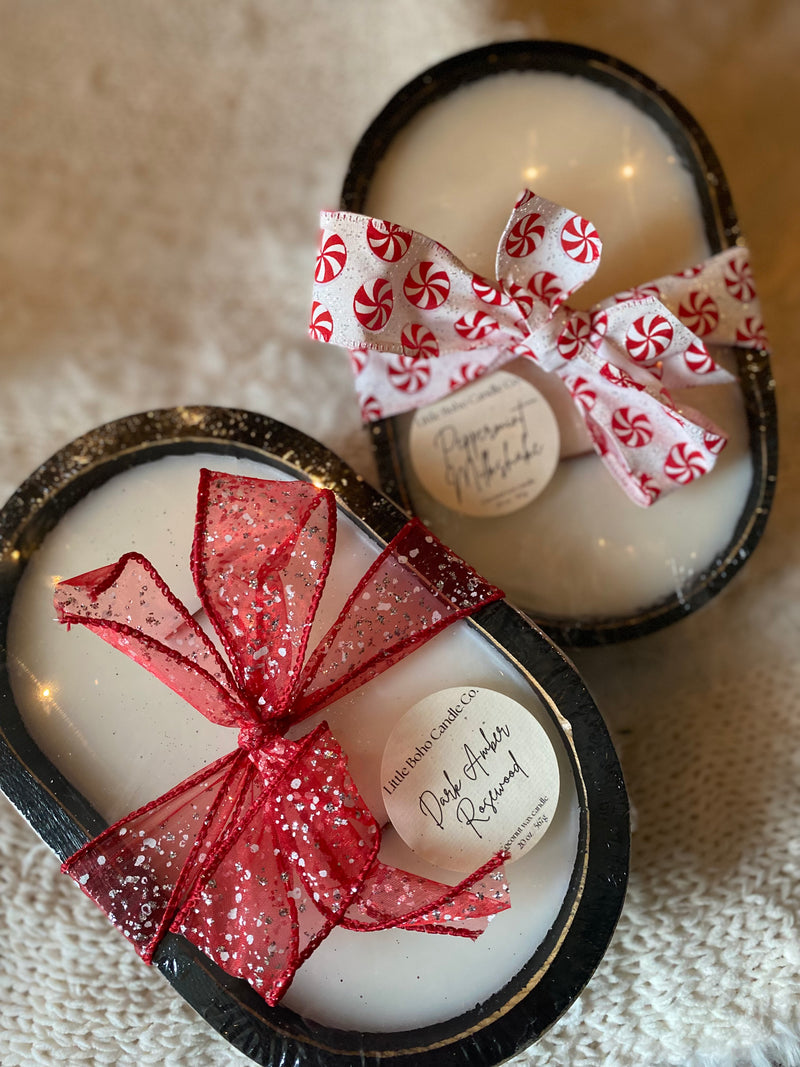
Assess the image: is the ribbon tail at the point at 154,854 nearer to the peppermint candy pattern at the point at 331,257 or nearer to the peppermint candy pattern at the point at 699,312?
the peppermint candy pattern at the point at 331,257

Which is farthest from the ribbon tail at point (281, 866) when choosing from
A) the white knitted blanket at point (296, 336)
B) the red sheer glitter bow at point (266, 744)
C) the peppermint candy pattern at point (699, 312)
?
the peppermint candy pattern at point (699, 312)

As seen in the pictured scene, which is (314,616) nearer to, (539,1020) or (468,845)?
(468,845)

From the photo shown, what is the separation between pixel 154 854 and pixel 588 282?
1.65 ft

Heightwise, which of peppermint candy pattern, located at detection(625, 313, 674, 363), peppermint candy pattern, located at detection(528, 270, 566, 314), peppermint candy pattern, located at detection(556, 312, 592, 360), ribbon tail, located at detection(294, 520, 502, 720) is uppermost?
peppermint candy pattern, located at detection(528, 270, 566, 314)

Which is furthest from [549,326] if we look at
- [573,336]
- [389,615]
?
[389,615]

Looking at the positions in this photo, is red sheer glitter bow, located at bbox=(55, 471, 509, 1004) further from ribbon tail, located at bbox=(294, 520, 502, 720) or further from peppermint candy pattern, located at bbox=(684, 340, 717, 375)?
peppermint candy pattern, located at bbox=(684, 340, 717, 375)

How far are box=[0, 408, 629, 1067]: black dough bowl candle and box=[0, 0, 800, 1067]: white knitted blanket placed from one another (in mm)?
127

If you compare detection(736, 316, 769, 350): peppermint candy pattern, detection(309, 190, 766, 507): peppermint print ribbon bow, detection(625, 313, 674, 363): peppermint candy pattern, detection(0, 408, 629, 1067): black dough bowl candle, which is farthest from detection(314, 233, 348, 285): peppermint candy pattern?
detection(736, 316, 769, 350): peppermint candy pattern

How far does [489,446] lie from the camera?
2.27 feet

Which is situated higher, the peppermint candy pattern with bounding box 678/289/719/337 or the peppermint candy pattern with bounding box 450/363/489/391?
the peppermint candy pattern with bounding box 450/363/489/391

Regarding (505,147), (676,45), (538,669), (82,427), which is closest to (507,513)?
(538,669)

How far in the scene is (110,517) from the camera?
0.59m

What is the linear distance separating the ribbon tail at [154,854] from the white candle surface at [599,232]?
264 mm

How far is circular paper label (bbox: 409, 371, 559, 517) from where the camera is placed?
686mm
